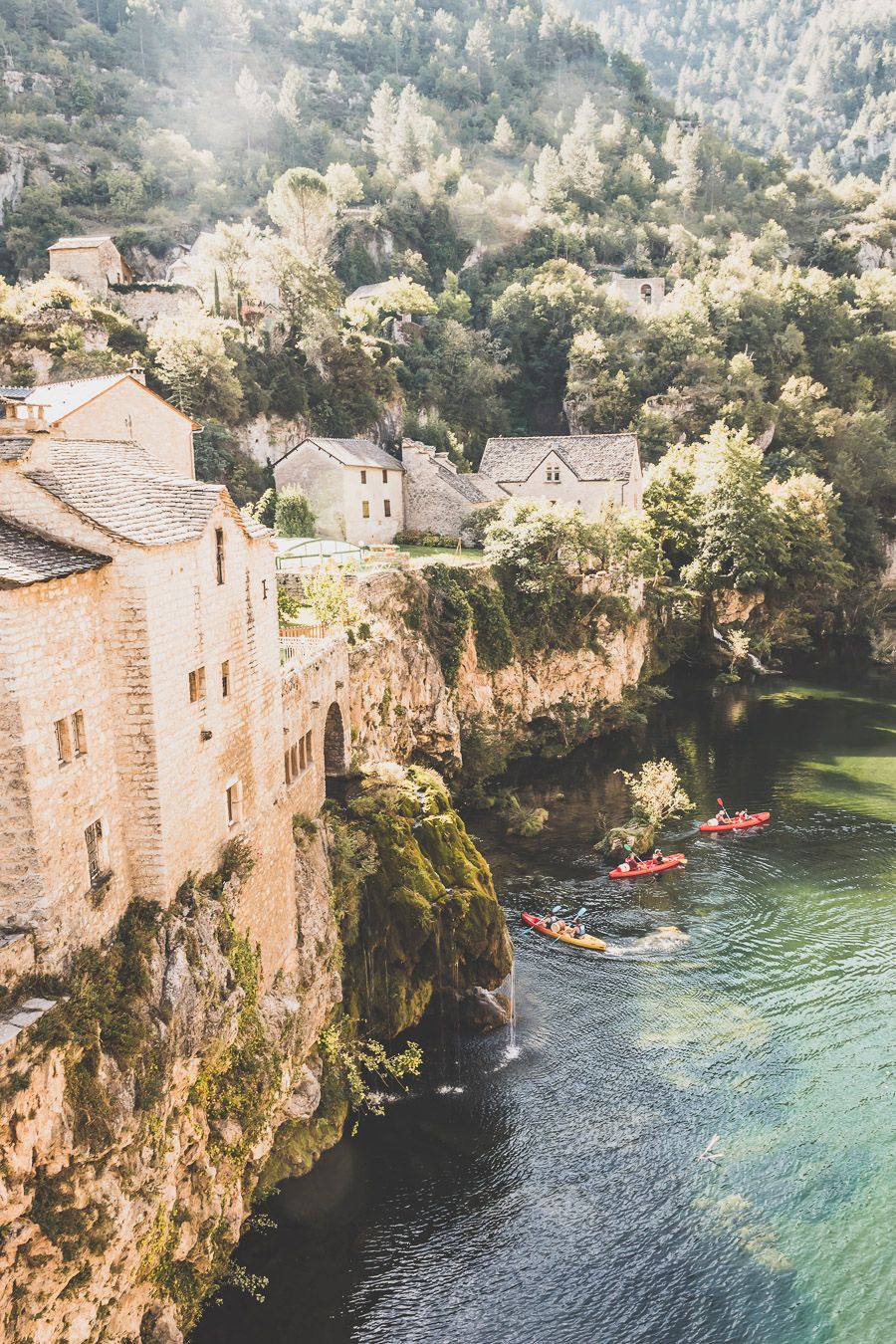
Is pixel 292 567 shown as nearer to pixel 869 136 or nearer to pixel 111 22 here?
pixel 111 22

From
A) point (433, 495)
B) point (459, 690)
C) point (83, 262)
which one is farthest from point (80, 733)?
point (83, 262)

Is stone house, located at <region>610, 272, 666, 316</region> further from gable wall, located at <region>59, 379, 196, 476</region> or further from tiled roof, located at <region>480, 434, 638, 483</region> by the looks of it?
gable wall, located at <region>59, 379, 196, 476</region>

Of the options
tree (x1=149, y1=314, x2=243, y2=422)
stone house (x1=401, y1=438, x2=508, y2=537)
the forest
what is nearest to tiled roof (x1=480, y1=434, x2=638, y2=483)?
stone house (x1=401, y1=438, x2=508, y2=537)

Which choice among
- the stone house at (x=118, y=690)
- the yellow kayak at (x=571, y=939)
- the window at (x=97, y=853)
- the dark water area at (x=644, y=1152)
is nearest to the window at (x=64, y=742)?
the stone house at (x=118, y=690)

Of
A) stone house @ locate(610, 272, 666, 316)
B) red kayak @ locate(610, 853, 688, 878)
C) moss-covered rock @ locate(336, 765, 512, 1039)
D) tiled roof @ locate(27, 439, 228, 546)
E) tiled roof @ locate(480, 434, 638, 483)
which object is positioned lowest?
red kayak @ locate(610, 853, 688, 878)

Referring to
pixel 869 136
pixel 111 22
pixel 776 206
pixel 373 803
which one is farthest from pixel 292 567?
pixel 869 136

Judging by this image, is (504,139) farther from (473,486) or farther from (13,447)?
(13,447)
